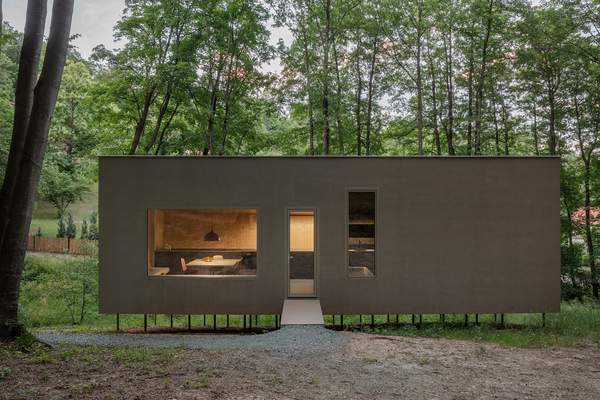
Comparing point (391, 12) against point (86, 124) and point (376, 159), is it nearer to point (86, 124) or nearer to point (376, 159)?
point (376, 159)

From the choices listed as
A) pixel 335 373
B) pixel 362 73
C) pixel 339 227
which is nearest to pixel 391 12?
pixel 362 73

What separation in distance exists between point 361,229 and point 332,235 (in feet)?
1.89

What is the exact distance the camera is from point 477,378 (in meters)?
4.53

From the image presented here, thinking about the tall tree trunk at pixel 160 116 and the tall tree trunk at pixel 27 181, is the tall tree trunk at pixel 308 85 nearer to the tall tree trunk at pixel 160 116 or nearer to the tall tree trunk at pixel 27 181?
the tall tree trunk at pixel 160 116

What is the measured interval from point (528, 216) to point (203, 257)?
628 centimetres

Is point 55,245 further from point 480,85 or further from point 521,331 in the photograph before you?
point 521,331

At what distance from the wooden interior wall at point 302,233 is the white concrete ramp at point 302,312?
3.21 ft

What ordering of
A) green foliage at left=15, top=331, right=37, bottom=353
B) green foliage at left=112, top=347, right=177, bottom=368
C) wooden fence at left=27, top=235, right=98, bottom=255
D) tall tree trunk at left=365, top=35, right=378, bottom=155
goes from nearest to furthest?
green foliage at left=112, top=347, right=177, bottom=368 < green foliage at left=15, top=331, right=37, bottom=353 < tall tree trunk at left=365, top=35, right=378, bottom=155 < wooden fence at left=27, top=235, right=98, bottom=255

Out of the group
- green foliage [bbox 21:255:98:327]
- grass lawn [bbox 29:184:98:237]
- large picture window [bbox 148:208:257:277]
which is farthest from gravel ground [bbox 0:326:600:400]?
grass lawn [bbox 29:184:98:237]

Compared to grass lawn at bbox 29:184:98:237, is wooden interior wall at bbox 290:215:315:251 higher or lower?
lower

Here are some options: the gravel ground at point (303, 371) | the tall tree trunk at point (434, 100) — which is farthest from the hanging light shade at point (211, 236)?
the tall tree trunk at point (434, 100)

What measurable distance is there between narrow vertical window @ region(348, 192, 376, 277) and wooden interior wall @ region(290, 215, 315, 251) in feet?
2.43

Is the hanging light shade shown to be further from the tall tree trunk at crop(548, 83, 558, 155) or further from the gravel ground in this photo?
the tall tree trunk at crop(548, 83, 558, 155)

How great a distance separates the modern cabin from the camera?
7566 millimetres
